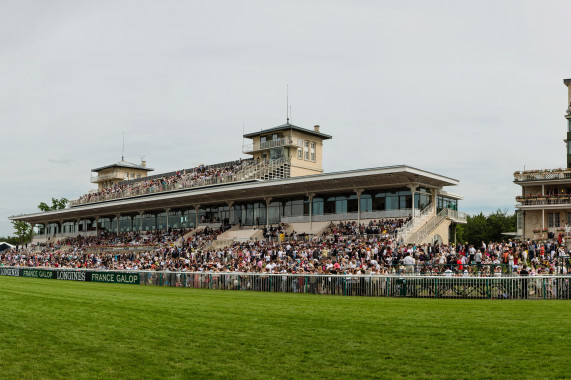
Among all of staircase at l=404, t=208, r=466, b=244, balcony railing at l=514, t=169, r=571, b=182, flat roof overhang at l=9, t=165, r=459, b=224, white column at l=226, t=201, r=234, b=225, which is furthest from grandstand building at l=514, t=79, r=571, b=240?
white column at l=226, t=201, r=234, b=225

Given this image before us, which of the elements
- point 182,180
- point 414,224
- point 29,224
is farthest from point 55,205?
point 414,224

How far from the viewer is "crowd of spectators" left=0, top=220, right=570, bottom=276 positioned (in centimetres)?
2298

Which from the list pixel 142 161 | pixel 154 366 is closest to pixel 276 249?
pixel 154 366

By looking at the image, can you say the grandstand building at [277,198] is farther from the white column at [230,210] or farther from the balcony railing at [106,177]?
the balcony railing at [106,177]

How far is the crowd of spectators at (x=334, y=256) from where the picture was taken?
2298 centimetres

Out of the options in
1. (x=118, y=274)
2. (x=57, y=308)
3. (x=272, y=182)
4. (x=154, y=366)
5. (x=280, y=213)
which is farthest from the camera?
(x=280, y=213)

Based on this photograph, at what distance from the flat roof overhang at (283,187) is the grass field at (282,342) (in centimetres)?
2342

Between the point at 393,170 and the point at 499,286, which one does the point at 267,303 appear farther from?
the point at 393,170

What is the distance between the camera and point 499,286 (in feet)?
65.7

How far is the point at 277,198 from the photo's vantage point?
156ft

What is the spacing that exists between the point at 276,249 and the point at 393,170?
28.6 feet

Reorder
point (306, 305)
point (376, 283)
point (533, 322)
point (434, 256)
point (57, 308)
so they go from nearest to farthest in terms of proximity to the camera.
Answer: point (533, 322)
point (57, 308)
point (306, 305)
point (376, 283)
point (434, 256)

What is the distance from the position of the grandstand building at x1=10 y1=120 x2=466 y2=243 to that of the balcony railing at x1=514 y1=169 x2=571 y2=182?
470 centimetres

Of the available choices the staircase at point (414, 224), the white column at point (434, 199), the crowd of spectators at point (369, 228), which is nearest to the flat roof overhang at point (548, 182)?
the white column at point (434, 199)
